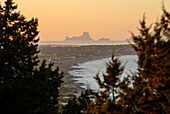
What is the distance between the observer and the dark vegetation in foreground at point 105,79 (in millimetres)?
8492

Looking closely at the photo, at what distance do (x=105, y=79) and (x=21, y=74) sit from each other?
584 cm

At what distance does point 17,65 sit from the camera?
52.3ft

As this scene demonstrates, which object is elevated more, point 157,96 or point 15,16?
point 15,16

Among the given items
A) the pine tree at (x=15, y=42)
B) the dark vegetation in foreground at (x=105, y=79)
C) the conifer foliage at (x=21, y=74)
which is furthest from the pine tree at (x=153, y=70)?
the pine tree at (x=15, y=42)

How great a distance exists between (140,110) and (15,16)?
1283 centimetres

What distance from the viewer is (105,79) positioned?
1023 cm

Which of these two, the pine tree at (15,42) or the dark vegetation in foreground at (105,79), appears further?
Answer: the pine tree at (15,42)

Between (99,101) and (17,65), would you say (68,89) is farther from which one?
(99,101)

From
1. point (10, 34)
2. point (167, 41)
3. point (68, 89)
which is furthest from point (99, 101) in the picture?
point (68, 89)

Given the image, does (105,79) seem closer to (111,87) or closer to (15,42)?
(111,87)

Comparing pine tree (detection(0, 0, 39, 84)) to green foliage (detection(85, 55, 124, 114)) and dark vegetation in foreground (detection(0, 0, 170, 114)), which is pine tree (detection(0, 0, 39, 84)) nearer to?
dark vegetation in foreground (detection(0, 0, 170, 114))

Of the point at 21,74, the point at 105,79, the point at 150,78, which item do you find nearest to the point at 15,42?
the point at 21,74

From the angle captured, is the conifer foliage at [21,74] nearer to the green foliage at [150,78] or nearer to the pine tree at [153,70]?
the green foliage at [150,78]

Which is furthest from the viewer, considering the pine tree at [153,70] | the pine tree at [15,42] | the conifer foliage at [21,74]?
the pine tree at [15,42]
